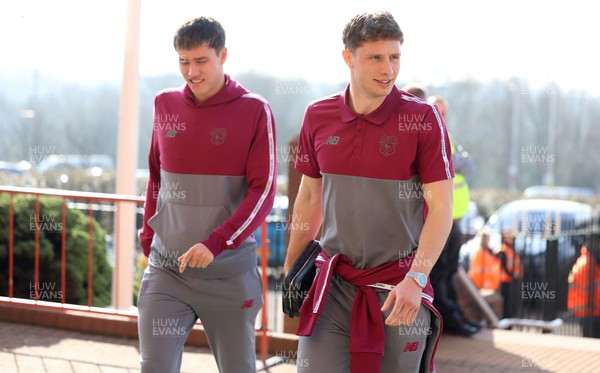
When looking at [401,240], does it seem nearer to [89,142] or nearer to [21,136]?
[21,136]

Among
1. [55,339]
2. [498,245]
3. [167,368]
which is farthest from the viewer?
[498,245]

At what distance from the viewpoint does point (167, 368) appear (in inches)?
149

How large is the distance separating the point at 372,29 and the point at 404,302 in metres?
0.93

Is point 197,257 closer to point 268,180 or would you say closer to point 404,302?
point 268,180

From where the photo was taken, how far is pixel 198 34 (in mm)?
3811

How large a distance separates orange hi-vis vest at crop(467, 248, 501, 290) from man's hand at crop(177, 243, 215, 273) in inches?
299

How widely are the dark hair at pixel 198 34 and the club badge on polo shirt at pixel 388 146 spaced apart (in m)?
1.02

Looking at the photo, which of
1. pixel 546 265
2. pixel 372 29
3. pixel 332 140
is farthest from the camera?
pixel 546 265

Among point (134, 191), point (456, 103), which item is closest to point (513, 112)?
point (456, 103)

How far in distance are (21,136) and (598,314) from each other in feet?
82.0

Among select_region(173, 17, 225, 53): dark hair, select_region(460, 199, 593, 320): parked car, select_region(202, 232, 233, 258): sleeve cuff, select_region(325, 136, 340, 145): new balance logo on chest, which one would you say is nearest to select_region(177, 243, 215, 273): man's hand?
select_region(202, 232, 233, 258): sleeve cuff

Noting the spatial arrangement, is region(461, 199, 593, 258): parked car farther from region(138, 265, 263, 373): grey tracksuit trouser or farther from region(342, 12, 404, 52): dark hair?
region(342, 12, 404, 52): dark hair

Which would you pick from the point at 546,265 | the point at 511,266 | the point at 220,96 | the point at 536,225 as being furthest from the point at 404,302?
the point at 536,225

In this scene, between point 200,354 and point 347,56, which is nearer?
point 347,56
